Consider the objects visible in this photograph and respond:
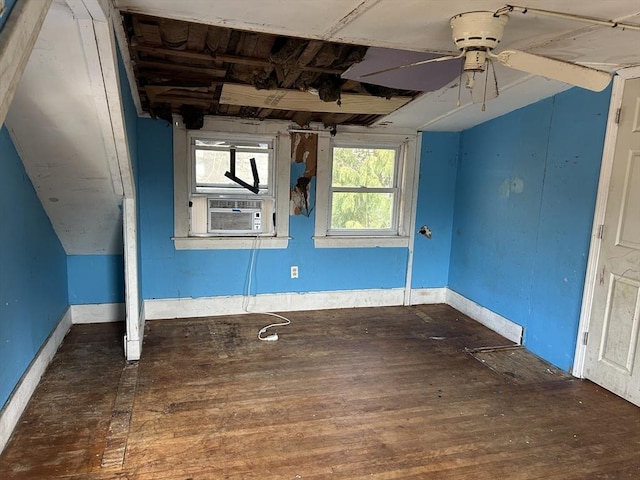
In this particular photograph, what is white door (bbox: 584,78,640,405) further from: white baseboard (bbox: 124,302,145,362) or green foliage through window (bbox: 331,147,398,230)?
white baseboard (bbox: 124,302,145,362)

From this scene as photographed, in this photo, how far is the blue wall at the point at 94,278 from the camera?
12.3 feet

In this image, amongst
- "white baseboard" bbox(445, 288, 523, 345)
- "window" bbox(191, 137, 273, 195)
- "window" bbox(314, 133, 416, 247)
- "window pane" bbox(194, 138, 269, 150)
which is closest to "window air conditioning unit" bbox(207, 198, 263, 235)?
"window" bbox(191, 137, 273, 195)

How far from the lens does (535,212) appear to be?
11.7 feet

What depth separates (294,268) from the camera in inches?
171

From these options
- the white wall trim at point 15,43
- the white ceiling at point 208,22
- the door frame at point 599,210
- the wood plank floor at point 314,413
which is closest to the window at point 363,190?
the wood plank floor at point 314,413

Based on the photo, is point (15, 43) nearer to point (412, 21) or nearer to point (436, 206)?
point (412, 21)

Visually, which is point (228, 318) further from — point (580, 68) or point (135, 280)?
point (580, 68)

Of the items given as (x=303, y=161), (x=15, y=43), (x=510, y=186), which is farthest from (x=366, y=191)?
(x=15, y=43)

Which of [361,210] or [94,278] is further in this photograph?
[361,210]

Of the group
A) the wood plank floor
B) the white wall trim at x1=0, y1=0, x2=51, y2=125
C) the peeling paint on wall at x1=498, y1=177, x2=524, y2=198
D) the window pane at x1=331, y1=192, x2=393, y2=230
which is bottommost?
the wood plank floor

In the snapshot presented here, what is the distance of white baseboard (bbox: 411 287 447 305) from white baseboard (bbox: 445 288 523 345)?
58 millimetres

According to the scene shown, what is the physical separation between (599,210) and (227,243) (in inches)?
120

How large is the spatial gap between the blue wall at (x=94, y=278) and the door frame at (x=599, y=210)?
3.77 metres

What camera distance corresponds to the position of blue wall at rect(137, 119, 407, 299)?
3834mm
